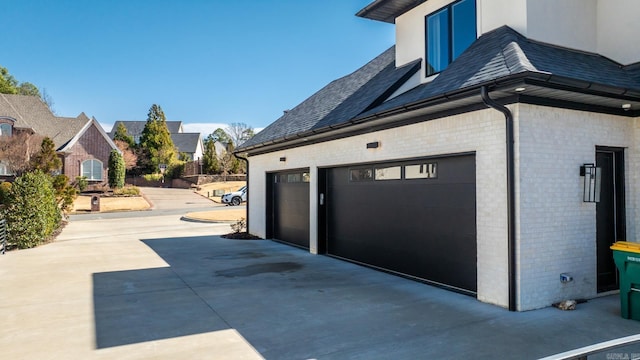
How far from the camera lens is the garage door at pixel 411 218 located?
6859mm

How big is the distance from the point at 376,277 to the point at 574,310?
349cm

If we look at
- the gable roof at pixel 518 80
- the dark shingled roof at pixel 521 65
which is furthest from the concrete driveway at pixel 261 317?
the dark shingled roof at pixel 521 65

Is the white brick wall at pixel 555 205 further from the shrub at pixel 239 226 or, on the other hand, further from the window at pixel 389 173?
the shrub at pixel 239 226

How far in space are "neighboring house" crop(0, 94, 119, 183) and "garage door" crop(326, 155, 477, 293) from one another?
3220 cm

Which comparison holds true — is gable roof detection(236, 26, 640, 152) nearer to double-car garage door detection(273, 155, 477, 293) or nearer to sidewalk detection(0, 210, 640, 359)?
double-car garage door detection(273, 155, 477, 293)

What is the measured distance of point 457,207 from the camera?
275 inches

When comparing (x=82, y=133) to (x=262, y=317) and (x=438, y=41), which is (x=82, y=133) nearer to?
(x=438, y=41)

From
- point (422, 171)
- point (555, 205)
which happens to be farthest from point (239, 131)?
point (555, 205)

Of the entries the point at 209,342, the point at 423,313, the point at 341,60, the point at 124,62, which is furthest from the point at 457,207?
the point at 124,62

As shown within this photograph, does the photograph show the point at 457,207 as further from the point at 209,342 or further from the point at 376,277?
the point at 209,342

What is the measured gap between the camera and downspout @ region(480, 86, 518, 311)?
5.77 metres

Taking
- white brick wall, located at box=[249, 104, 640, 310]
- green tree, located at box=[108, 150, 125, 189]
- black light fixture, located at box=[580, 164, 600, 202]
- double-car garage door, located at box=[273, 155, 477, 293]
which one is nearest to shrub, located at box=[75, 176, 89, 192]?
green tree, located at box=[108, 150, 125, 189]

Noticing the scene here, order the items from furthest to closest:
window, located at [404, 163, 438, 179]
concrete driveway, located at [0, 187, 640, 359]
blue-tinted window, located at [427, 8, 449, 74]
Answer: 1. blue-tinted window, located at [427, 8, 449, 74]
2. window, located at [404, 163, 438, 179]
3. concrete driveway, located at [0, 187, 640, 359]

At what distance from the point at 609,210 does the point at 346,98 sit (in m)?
6.92
